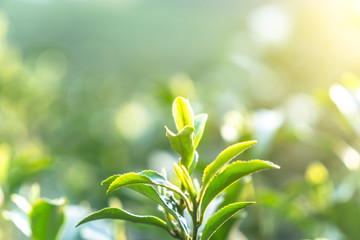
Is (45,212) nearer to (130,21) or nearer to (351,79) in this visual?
(351,79)

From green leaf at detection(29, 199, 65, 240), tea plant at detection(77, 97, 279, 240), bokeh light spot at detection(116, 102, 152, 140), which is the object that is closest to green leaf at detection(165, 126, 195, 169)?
tea plant at detection(77, 97, 279, 240)

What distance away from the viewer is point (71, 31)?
2.70 meters

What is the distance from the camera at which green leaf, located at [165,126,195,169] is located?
13.1 inches

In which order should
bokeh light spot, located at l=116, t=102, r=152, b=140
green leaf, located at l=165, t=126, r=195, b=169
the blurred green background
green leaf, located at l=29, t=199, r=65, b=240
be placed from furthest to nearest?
bokeh light spot, located at l=116, t=102, r=152, b=140, the blurred green background, green leaf, located at l=29, t=199, r=65, b=240, green leaf, located at l=165, t=126, r=195, b=169

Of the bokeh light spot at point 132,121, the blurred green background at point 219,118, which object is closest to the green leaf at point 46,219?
the blurred green background at point 219,118

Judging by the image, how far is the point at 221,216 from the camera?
1.19 ft

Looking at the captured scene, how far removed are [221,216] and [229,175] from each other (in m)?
0.03

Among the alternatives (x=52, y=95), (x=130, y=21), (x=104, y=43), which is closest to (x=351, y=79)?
(x=52, y=95)

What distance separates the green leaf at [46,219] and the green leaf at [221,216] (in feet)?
0.53

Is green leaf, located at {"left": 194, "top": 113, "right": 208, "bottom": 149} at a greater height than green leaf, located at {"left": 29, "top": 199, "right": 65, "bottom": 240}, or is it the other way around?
green leaf, located at {"left": 194, "top": 113, "right": 208, "bottom": 149}

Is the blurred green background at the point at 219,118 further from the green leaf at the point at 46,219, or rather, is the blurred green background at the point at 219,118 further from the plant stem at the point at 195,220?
the plant stem at the point at 195,220

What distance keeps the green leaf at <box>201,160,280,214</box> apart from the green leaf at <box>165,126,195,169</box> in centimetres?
3

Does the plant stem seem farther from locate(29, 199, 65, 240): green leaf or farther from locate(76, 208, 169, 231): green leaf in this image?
locate(29, 199, 65, 240): green leaf

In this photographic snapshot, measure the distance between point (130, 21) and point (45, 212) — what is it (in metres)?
2.38
